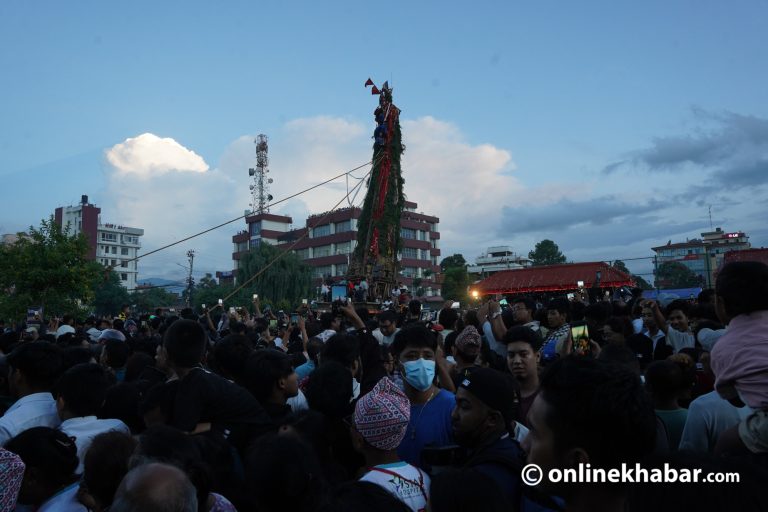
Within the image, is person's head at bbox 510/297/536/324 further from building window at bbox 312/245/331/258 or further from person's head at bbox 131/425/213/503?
building window at bbox 312/245/331/258

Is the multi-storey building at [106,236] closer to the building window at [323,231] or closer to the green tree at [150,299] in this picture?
the green tree at [150,299]

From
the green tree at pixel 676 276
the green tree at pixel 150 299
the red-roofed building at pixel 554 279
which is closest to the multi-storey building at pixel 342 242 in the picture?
the green tree at pixel 150 299

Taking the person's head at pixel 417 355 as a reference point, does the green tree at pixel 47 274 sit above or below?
above

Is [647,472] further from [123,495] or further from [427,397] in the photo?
[427,397]

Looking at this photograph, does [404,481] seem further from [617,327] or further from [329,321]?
[329,321]

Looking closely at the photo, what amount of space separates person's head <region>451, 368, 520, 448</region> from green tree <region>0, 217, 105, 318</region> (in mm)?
21144

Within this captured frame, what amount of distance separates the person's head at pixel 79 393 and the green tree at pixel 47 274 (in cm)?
1940

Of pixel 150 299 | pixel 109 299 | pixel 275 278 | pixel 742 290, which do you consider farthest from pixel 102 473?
pixel 150 299

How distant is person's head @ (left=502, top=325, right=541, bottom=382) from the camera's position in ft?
14.7

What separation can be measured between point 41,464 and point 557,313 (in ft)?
19.7

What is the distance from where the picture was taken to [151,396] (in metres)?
3.81

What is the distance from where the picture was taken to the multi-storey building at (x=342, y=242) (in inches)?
3113

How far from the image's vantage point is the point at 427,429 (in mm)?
3631

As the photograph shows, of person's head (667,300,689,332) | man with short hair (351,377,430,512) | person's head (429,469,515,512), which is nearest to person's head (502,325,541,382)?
man with short hair (351,377,430,512)
